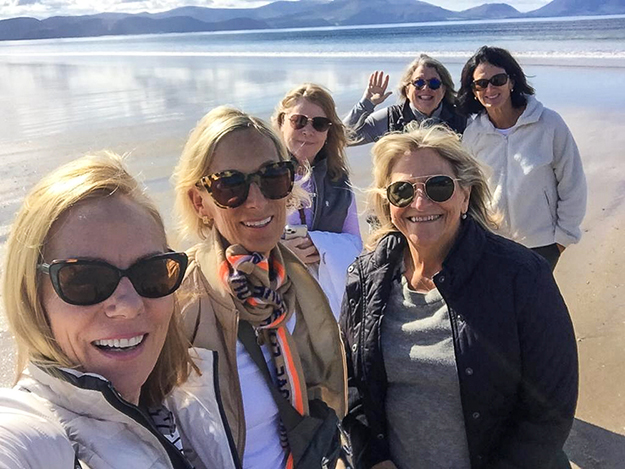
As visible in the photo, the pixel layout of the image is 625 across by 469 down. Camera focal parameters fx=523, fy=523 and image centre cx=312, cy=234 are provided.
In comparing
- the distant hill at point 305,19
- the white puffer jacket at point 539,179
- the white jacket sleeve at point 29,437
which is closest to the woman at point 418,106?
the white puffer jacket at point 539,179

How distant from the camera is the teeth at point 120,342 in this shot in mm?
1539

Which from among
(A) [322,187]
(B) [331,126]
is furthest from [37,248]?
(B) [331,126]

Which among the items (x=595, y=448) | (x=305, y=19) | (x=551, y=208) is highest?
(x=305, y=19)

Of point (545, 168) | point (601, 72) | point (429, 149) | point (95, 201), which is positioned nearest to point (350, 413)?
point (429, 149)

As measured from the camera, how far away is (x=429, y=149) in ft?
8.21

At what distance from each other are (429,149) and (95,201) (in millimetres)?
1558

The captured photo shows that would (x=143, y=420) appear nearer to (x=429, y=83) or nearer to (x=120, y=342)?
(x=120, y=342)

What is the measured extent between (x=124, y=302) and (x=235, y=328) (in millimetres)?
557

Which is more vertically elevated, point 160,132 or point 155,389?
point 155,389

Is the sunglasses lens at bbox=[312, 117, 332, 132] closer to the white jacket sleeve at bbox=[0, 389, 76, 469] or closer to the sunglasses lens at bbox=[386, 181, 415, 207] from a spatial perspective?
the sunglasses lens at bbox=[386, 181, 415, 207]

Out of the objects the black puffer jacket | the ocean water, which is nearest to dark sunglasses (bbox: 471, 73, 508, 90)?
the black puffer jacket

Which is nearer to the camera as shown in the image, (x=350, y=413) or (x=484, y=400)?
(x=484, y=400)

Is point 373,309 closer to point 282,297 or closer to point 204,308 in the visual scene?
point 282,297

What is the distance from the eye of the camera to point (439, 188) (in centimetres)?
243
